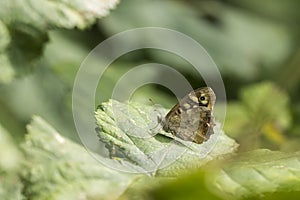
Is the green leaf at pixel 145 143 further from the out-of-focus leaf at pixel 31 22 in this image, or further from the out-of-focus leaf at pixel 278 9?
the out-of-focus leaf at pixel 278 9

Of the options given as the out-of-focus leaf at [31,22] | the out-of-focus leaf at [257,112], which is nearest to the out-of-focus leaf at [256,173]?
the out-of-focus leaf at [31,22]

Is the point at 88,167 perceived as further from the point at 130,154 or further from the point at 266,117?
the point at 266,117

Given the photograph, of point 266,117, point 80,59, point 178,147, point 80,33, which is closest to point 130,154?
point 178,147

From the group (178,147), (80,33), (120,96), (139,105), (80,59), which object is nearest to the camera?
(178,147)

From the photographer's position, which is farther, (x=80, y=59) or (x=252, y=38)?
(x=252, y=38)

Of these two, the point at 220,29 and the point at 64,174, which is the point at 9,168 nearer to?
the point at 64,174

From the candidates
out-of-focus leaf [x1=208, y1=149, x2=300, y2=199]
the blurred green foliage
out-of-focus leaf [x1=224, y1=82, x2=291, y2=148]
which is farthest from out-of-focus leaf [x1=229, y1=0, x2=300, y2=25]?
out-of-focus leaf [x1=208, y1=149, x2=300, y2=199]
